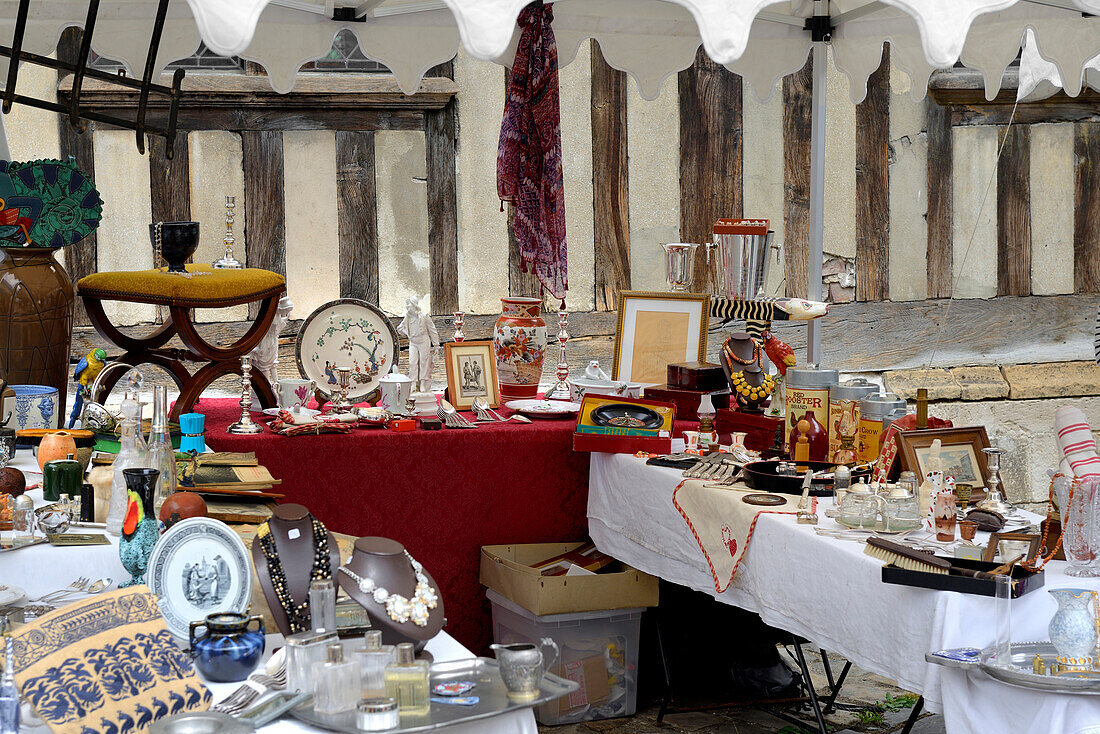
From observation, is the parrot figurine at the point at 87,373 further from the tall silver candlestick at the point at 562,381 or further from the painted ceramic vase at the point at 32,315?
the tall silver candlestick at the point at 562,381

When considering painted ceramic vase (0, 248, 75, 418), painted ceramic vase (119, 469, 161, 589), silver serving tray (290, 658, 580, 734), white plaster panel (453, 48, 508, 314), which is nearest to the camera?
silver serving tray (290, 658, 580, 734)

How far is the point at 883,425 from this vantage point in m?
3.04

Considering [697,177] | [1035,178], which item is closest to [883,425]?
[697,177]

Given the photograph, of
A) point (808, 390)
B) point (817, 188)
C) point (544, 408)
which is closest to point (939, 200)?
point (817, 188)

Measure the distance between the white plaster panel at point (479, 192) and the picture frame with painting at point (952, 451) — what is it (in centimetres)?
292

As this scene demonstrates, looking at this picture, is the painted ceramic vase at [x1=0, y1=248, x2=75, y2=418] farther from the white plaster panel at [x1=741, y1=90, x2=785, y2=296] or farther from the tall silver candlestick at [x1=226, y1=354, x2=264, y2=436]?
the white plaster panel at [x1=741, y1=90, x2=785, y2=296]

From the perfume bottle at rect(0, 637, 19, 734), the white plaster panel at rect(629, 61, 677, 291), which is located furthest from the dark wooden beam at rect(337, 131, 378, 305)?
the perfume bottle at rect(0, 637, 19, 734)

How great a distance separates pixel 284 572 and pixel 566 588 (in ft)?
5.41

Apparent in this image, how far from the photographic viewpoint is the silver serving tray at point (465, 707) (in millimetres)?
1598

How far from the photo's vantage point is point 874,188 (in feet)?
19.3

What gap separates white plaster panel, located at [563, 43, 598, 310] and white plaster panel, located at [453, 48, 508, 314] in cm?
6

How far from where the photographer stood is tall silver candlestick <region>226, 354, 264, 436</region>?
3.42 metres

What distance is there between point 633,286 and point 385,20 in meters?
1.82

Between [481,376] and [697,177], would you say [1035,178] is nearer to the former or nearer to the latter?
[697,177]
